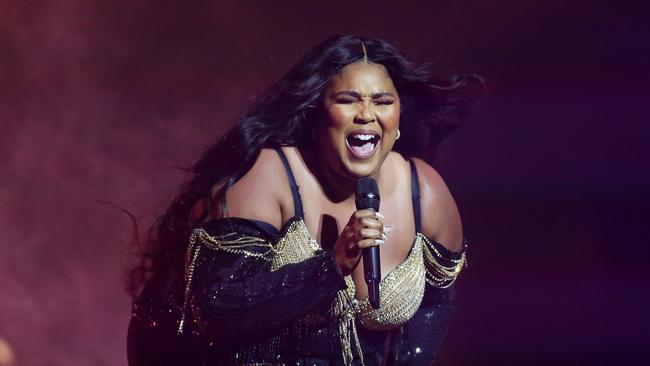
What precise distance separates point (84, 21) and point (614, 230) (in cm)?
227

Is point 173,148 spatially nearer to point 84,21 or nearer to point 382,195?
point 84,21

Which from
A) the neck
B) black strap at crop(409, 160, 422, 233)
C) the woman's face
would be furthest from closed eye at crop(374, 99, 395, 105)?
black strap at crop(409, 160, 422, 233)

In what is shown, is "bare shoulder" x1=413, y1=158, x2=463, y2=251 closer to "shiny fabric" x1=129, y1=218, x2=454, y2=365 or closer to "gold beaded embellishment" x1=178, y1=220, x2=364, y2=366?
"shiny fabric" x1=129, y1=218, x2=454, y2=365

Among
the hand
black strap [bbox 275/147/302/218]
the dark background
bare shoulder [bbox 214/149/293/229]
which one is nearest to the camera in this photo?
the hand

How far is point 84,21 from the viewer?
3.71 m

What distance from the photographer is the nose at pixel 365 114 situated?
2.49 meters

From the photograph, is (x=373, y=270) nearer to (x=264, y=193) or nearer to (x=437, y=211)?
(x=264, y=193)

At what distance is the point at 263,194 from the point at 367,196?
1.20 ft

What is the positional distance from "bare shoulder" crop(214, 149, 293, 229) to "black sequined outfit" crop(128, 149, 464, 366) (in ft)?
0.10

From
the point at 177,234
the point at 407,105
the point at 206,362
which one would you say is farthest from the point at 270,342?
the point at 407,105

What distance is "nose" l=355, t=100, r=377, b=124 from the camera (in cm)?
249

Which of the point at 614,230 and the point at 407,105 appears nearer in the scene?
the point at 407,105

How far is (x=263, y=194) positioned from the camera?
8.15 feet

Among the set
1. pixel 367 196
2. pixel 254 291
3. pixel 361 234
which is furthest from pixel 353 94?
pixel 254 291
